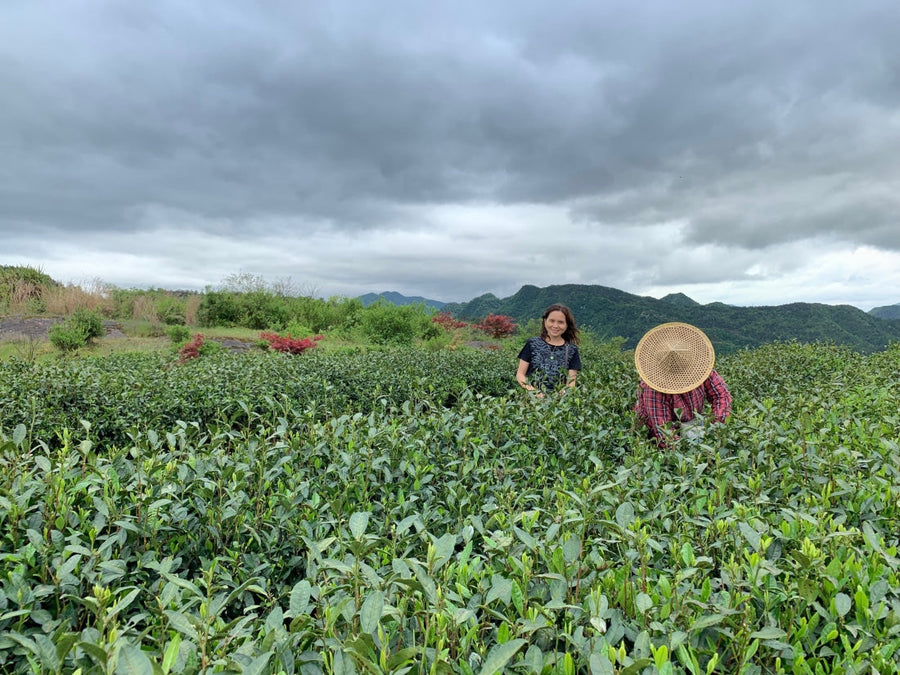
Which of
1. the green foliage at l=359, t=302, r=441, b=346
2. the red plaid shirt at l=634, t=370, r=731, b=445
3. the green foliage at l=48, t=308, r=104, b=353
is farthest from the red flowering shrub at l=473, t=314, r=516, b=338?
the red plaid shirt at l=634, t=370, r=731, b=445

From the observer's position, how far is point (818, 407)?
142 inches

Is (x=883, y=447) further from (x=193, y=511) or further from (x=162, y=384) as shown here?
(x=162, y=384)

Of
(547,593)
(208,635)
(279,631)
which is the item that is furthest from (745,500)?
(208,635)

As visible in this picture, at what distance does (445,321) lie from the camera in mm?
20062

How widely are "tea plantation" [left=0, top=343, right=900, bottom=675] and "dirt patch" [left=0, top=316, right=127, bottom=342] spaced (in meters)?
14.1

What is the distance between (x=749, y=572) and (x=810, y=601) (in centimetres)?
14

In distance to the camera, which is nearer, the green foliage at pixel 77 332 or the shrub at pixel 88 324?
the green foliage at pixel 77 332

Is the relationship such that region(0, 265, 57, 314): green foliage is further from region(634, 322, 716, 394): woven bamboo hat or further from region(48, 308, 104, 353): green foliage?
region(634, 322, 716, 394): woven bamboo hat

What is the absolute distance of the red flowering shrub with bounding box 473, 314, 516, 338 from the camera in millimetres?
20500

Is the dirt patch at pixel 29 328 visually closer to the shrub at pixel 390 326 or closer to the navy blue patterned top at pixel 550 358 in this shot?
the shrub at pixel 390 326

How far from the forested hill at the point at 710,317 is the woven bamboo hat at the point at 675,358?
1184 centimetres

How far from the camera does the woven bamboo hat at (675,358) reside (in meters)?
3.65

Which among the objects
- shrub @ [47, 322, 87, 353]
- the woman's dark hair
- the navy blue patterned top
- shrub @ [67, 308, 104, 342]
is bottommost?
shrub @ [47, 322, 87, 353]

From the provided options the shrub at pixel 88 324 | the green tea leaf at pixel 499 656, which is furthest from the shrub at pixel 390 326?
the green tea leaf at pixel 499 656
